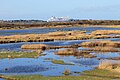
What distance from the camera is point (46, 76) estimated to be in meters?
35.2

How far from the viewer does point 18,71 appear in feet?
130

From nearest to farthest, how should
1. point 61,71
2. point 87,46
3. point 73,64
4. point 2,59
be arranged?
point 61,71
point 73,64
point 2,59
point 87,46

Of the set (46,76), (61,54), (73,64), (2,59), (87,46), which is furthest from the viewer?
(87,46)

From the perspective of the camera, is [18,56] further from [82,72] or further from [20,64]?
[82,72]

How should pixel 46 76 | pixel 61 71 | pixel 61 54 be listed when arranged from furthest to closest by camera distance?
pixel 61 54 < pixel 61 71 < pixel 46 76

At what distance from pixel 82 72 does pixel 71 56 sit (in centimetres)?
1611

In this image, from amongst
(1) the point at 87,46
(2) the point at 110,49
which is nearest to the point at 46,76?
(2) the point at 110,49

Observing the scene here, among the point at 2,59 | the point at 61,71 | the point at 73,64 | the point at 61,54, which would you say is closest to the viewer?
the point at 61,71

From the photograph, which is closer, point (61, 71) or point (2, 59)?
point (61, 71)

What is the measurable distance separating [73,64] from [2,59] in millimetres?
12810

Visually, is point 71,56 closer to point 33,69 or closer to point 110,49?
point 110,49

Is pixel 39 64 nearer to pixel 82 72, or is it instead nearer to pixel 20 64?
pixel 20 64

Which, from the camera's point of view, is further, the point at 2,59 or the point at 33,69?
the point at 2,59

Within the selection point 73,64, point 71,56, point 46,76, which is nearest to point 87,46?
point 71,56
